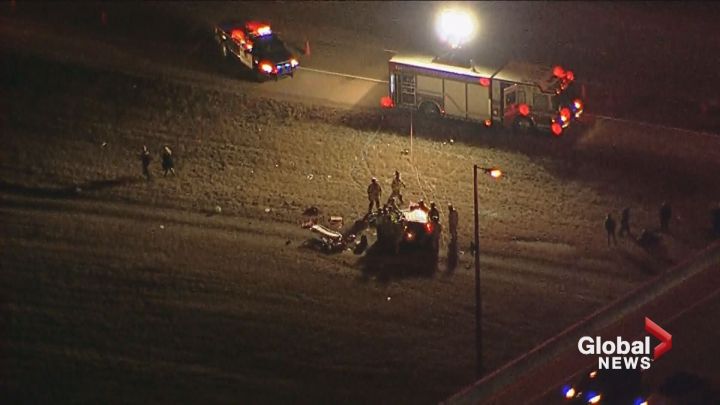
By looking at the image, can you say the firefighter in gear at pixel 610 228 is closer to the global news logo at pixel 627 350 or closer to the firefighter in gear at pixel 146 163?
the global news logo at pixel 627 350

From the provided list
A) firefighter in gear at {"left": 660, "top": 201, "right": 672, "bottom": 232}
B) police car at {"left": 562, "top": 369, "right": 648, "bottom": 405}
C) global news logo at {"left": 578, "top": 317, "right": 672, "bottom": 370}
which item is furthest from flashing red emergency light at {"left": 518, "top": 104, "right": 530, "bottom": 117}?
police car at {"left": 562, "top": 369, "right": 648, "bottom": 405}

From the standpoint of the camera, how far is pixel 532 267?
45.2 metres

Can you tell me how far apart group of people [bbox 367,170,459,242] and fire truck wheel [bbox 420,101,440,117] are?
4.47 meters

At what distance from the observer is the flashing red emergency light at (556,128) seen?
52094mm

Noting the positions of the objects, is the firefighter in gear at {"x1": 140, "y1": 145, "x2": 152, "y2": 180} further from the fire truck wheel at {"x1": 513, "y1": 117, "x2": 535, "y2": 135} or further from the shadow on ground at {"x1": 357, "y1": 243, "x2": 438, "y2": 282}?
the fire truck wheel at {"x1": 513, "y1": 117, "x2": 535, "y2": 135}

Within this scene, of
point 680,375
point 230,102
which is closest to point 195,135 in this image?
point 230,102

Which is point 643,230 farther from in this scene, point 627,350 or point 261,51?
point 261,51

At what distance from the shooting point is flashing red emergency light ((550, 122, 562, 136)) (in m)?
52.1

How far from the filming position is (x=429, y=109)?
5378 centimetres

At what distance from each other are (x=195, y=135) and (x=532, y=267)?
14983 millimetres

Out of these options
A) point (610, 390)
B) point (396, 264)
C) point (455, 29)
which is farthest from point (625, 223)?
point (455, 29)

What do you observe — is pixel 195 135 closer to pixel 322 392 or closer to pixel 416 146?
pixel 416 146

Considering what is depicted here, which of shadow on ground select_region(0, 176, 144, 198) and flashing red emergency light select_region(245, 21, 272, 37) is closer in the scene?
shadow on ground select_region(0, 176, 144, 198)

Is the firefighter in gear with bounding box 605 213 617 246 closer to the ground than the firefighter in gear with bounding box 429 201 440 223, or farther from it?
closer to the ground
